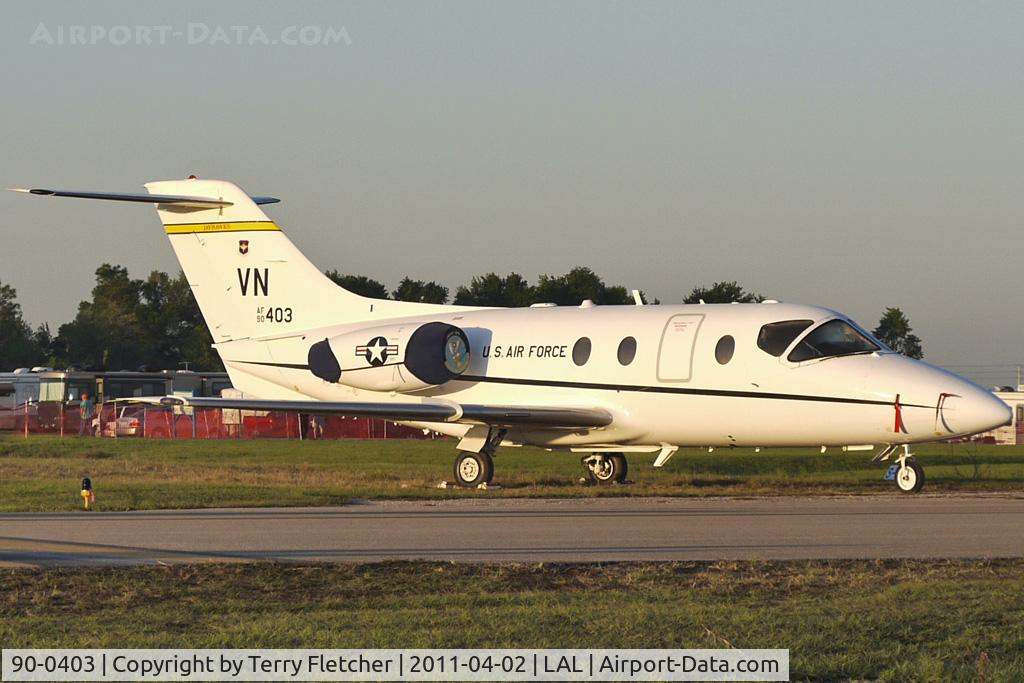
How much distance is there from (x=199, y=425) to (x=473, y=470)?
2916cm

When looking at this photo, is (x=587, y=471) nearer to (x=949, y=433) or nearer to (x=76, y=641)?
(x=949, y=433)

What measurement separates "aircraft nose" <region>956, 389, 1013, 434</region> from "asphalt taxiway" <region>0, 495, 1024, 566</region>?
4.72 ft

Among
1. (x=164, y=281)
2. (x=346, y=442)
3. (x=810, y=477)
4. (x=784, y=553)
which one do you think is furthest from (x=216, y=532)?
(x=164, y=281)

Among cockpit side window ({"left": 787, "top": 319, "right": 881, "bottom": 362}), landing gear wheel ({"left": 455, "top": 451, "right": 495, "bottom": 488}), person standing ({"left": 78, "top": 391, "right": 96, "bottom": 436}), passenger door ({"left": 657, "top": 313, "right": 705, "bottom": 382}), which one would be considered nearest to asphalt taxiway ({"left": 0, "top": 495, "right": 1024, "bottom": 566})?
cockpit side window ({"left": 787, "top": 319, "right": 881, "bottom": 362})

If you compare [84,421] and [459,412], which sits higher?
[459,412]

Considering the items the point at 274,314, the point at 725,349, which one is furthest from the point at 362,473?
the point at 725,349

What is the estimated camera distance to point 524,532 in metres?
14.9

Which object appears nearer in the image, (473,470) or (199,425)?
(473,470)

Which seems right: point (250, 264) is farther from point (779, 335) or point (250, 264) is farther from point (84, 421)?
point (84, 421)

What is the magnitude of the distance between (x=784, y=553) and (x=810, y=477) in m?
15.3

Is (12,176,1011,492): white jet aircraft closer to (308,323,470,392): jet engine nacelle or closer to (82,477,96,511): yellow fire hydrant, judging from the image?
(308,323,470,392): jet engine nacelle

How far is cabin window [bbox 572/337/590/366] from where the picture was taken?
942 inches

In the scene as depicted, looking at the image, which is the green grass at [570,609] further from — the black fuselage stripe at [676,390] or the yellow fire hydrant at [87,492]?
the black fuselage stripe at [676,390]

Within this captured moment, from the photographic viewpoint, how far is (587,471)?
83.8 feet
